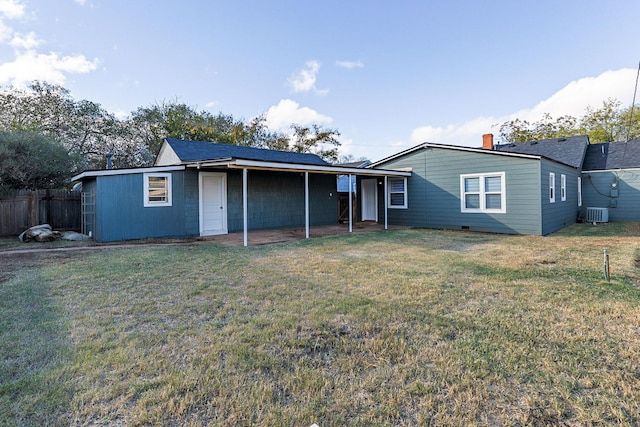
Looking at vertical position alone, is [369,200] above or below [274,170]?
below

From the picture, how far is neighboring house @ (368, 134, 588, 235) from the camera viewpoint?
9.93 meters

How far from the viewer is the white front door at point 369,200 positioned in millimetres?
14780

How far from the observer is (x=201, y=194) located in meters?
10.4

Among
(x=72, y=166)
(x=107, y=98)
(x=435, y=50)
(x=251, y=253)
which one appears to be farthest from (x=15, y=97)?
(x=435, y=50)

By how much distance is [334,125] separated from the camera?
97.7ft

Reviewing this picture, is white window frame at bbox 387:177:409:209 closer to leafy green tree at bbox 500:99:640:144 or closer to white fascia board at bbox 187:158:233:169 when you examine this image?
white fascia board at bbox 187:158:233:169

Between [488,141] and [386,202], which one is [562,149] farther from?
[386,202]

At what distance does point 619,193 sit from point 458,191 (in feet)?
26.8

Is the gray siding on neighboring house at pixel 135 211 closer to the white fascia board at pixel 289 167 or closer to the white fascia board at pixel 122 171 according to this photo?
the white fascia board at pixel 122 171

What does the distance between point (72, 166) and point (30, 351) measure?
13.4m

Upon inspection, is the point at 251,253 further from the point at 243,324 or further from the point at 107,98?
the point at 107,98

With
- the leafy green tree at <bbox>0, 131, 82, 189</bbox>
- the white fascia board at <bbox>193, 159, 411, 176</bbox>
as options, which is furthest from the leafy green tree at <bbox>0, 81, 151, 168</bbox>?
the white fascia board at <bbox>193, 159, 411, 176</bbox>

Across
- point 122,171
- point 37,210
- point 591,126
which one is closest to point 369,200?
point 122,171

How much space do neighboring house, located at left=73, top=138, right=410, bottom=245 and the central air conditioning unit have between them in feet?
27.4
